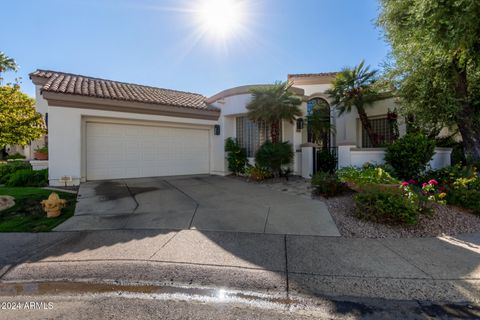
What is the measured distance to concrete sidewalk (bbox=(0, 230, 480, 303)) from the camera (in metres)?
2.93

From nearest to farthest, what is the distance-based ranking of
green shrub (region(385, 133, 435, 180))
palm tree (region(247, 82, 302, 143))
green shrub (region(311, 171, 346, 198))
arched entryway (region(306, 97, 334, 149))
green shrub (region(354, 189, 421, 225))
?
green shrub (region(354, 189, 421, 225)), green shrub (region(311, 171, 346, 198)), green shrub (region(385, 133, 435, 180)), palm tree (region(247, 82, 302, 143)), arched entryway (region(306, 97, 334, 149))

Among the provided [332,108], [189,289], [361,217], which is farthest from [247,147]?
[189,289]

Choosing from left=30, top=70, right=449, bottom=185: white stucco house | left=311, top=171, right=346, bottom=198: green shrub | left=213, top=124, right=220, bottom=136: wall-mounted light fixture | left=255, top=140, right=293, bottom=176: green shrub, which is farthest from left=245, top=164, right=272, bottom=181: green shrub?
left=311, top=171, right=346, bottom=198: green shrub

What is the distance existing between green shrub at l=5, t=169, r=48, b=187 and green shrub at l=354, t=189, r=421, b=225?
10290 mm

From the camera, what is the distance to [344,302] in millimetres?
2643

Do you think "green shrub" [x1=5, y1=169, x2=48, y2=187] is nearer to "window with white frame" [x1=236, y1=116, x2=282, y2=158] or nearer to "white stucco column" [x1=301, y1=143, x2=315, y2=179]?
"window with white frame" [x1=236, y1=116, x2=282, y2=158]

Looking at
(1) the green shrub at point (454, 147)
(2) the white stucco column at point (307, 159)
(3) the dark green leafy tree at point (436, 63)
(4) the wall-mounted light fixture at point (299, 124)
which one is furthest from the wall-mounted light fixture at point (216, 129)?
(1) the green shrub at point (454, 147)

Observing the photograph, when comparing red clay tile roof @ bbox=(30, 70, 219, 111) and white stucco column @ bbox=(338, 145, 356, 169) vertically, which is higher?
red clay tile roof @ bbox=(30, 70, 219, 111)

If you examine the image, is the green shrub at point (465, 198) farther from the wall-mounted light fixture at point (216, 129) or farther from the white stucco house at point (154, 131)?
the wall-mounted light fixture at point (216, 129)

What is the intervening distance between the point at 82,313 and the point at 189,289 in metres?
1.12

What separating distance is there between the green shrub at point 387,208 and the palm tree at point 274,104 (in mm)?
4953

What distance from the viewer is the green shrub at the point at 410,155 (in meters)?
7.21

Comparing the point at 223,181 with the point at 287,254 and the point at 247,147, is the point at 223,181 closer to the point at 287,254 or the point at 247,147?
the point at 247,147

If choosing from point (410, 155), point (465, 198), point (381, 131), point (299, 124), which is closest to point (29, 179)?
point (299, 124)
